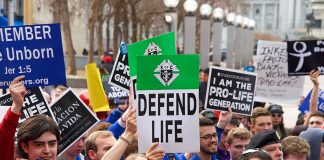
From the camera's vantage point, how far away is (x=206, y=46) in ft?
94.5

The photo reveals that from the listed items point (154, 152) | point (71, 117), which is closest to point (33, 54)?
point (71, 117)

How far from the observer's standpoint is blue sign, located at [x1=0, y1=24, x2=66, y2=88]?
23.1 feet

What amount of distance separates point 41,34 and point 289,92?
4786 millimetres

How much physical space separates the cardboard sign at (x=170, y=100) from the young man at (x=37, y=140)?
2.26 ft

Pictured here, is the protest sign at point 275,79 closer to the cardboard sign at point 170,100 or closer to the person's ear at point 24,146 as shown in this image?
the cardboard sign at point 170,100

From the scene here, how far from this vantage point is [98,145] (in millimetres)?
6250

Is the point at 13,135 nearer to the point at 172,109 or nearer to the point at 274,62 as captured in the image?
the point at 172,109

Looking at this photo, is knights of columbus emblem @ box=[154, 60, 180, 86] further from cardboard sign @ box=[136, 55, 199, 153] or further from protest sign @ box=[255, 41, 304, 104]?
protest sign @ box=[255, 41, 304, 104]

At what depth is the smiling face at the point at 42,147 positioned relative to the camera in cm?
539

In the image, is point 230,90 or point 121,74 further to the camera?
point 230,90

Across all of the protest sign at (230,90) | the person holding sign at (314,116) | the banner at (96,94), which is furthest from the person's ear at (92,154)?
the person holding sign at (314,116)

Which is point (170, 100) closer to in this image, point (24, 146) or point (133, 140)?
point (133, 140)

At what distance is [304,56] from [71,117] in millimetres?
4052

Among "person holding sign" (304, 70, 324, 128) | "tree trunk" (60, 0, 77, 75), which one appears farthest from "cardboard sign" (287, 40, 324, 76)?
"tree trunk" (60, 0, 77, 75)
